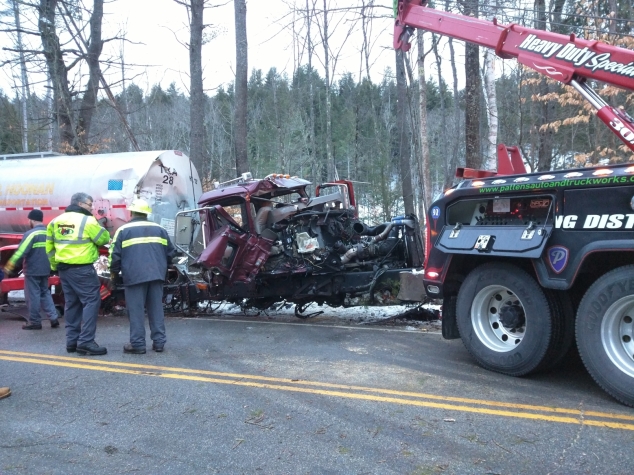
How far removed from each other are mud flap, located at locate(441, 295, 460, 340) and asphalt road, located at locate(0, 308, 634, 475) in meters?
0.28

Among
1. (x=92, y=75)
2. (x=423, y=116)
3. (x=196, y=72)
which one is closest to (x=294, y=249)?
(x=196, y=72)

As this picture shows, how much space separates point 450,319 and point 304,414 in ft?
7.27

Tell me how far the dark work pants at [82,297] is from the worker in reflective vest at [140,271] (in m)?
0.30

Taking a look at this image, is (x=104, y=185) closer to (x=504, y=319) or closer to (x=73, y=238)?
(x=73, y=238)

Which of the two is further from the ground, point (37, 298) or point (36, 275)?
point (36, 275)

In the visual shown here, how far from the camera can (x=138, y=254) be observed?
22.0 ft

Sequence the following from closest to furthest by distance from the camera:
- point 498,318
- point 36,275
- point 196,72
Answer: point 498,318, point 36,275, point 196,72

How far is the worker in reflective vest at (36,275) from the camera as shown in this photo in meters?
8.54

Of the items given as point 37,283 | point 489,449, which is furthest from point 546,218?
point 37,283

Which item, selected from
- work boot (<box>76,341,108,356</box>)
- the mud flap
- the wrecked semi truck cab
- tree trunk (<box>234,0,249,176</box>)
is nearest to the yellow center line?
work boot (<box>76,341,108,356</box>)

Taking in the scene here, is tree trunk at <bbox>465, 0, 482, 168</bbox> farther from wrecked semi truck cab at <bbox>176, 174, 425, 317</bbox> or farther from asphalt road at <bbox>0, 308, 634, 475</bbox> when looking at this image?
asphalt road at <bbox>0, 308, 634, 475</bbox>

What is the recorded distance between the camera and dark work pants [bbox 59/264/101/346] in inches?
262

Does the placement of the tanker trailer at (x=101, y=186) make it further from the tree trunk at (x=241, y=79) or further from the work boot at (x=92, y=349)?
the work boot at (x=92, y=349)

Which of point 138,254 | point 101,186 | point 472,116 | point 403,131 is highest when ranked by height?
point 403,131
